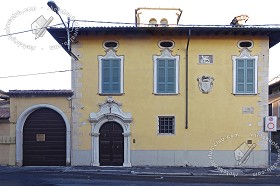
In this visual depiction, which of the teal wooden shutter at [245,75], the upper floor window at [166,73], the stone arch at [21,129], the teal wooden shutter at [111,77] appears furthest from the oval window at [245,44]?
the stone arch at [21,129]

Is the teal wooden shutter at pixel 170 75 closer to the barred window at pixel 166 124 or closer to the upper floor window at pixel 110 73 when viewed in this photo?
the barred window at pixel 166 124

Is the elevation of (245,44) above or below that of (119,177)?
above

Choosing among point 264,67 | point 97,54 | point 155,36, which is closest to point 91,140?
point 97,54

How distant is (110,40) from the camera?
18.2 metres

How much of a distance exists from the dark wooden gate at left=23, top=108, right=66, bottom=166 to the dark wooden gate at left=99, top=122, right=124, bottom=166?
206cm

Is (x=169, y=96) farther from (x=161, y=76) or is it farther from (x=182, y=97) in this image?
(x=161, y=76)

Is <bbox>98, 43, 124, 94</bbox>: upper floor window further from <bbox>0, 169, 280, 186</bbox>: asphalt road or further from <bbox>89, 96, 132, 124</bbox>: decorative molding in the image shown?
<bbox>0, 169, 280, 186</bbox>: asphalt road

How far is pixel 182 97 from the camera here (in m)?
18.0

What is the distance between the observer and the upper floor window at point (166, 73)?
59.1 ft

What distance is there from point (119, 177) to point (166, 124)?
4792 millimetres

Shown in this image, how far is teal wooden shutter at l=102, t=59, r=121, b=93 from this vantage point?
18.0 meters

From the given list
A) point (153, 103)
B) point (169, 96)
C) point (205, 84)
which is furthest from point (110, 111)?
point (205, 84)

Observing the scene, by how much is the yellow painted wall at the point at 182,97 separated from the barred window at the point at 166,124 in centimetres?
24

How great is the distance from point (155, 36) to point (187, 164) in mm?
6976
